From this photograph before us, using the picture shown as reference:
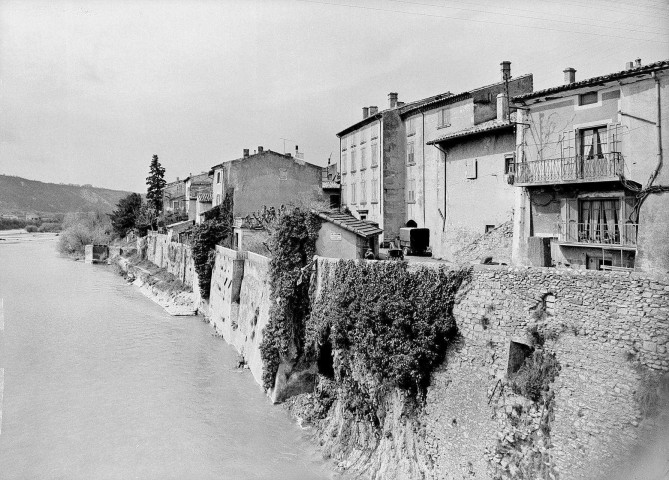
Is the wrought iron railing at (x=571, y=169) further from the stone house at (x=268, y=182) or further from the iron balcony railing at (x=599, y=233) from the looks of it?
the stone house at (x=268, y=182)

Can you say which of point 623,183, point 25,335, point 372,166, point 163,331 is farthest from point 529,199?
point 25,335

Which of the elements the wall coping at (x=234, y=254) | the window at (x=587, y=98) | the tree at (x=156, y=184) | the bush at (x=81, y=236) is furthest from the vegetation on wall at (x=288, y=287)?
the bush at (x=81, y=236)

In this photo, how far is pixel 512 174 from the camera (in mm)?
18031

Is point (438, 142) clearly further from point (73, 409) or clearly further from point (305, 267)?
point (73, 409)

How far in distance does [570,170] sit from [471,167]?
315 inches

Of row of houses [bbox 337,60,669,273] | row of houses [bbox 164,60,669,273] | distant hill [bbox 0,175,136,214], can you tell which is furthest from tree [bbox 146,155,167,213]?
distant hill [bbox 0,175,136,214]

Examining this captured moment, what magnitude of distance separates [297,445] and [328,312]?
11.9 ft

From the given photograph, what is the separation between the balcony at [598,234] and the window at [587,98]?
339cm

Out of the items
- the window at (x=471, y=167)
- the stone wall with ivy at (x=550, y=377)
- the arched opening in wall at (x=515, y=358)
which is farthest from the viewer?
the window at (x=471, y=167)

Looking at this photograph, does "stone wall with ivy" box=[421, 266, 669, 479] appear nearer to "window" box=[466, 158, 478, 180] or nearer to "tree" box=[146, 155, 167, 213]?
"window" box=[466, 158, 478, 180]

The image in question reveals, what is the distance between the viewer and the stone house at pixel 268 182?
35500 millimetres

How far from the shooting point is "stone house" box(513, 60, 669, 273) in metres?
12.3

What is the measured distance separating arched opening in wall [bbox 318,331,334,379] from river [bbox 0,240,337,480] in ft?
5.68

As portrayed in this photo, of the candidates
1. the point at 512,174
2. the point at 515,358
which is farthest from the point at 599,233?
the point at 515,358
